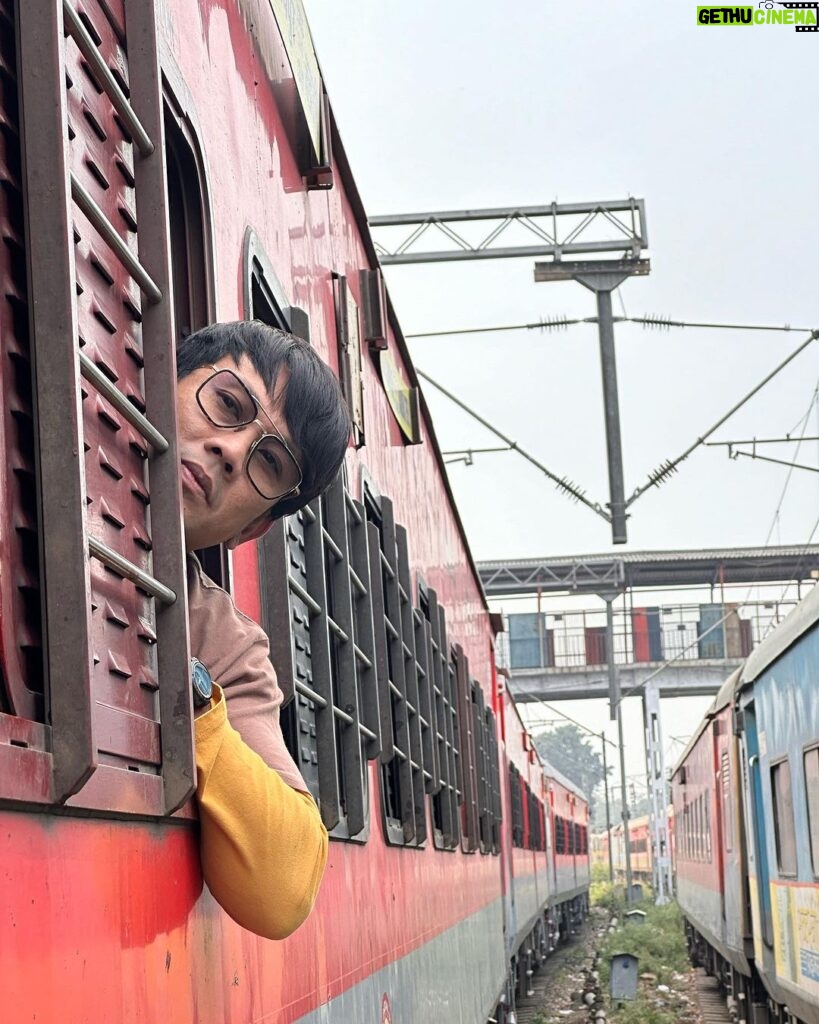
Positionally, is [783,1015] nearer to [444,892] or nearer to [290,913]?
[444,892]

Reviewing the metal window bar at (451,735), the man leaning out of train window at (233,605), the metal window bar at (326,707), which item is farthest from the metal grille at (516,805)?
the man leaning out of train window at (233,605)

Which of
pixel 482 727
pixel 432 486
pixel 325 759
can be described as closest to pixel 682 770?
pixel 482 727

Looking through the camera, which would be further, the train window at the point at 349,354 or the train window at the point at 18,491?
the train window at the point at 349,354

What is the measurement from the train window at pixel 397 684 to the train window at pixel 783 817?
3376 millimetres

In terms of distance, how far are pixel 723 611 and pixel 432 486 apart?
95.7ft

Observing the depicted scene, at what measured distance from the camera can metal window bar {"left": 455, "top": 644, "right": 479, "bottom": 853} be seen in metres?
9.42

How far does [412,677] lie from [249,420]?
13.1 feet

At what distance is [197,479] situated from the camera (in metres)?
2.35

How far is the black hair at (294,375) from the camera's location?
96.7 inches

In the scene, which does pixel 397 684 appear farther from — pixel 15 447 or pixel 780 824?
pixel 780 824

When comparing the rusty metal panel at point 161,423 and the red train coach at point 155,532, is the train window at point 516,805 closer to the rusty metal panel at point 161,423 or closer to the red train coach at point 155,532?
the red train coach at point 155,532

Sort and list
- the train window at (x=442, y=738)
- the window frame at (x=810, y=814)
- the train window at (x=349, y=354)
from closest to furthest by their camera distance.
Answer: the train window at (x=349, y=354), the train window at (x=442, y=738), the window frame at (x=810, y=814)

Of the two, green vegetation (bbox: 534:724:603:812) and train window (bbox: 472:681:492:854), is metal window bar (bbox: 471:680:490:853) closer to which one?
train window (bbox: 472:681:492:854)

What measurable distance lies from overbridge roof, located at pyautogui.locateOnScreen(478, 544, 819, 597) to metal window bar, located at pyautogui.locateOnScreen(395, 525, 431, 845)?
1136 inches
